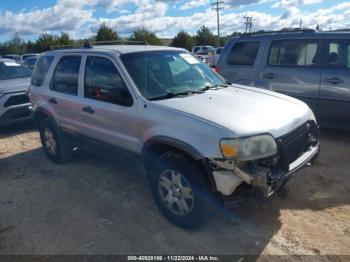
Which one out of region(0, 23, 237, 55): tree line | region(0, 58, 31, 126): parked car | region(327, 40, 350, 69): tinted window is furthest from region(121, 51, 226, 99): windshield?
region(0, 23, 237, 55): tree line

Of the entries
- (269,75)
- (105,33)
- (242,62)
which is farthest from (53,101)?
(105,33)

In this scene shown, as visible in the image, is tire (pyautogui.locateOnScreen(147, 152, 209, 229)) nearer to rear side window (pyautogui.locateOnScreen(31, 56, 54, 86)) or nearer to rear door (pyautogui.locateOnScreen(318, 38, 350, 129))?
rear side window (pyautogui.locateOnScreen(31, 56, 54, 86))

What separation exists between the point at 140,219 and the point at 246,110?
1.67m

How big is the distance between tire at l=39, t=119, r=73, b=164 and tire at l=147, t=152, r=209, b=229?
2.24 metres

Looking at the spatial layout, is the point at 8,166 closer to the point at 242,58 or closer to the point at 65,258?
the point at 65,258

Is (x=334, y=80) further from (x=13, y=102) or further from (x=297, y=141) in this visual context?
(x=13, y=102)

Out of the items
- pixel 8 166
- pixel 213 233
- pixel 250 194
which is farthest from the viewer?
pixel 8 166

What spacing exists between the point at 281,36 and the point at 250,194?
4.36 meters

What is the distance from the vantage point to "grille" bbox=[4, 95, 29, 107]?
7914 mm

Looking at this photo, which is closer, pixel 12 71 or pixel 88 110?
pixel 88 110

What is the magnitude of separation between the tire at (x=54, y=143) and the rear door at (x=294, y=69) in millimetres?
3840

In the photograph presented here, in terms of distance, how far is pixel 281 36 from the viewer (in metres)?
6.57

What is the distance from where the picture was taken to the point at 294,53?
6.41m

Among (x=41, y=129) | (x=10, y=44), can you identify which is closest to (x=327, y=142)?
(x=41, y=129)
